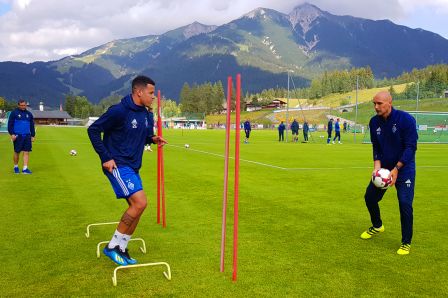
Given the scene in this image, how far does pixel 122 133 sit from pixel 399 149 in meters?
4.22

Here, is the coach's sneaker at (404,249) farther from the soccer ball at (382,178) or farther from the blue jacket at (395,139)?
the blue jacket at (395,139)

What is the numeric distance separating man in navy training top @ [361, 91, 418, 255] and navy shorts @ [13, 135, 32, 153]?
12.0 m

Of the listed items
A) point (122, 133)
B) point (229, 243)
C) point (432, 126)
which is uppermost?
point (122, 133)

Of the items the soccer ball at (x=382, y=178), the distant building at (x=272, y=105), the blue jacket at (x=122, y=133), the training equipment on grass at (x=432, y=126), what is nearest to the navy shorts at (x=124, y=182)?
the blue jacket at (x=122, y=133)

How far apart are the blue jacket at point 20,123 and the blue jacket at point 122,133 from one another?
10.1m

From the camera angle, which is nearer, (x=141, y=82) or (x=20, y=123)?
(x=141, y=82)

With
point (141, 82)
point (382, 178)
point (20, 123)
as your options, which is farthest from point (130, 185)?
point (20, 123)

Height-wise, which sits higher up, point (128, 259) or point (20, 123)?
point (20, 123)

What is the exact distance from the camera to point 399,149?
6.77 m

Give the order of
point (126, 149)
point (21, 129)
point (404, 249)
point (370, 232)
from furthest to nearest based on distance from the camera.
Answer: point (21, 129) → point (370, 232) → point (404, 249) → point (126, 149)

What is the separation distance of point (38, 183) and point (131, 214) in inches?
331

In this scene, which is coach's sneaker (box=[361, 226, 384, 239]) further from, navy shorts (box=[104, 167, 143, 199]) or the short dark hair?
the short dark hair

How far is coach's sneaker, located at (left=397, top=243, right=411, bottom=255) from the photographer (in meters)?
6.59

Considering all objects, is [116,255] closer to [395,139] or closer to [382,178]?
[382,178]
